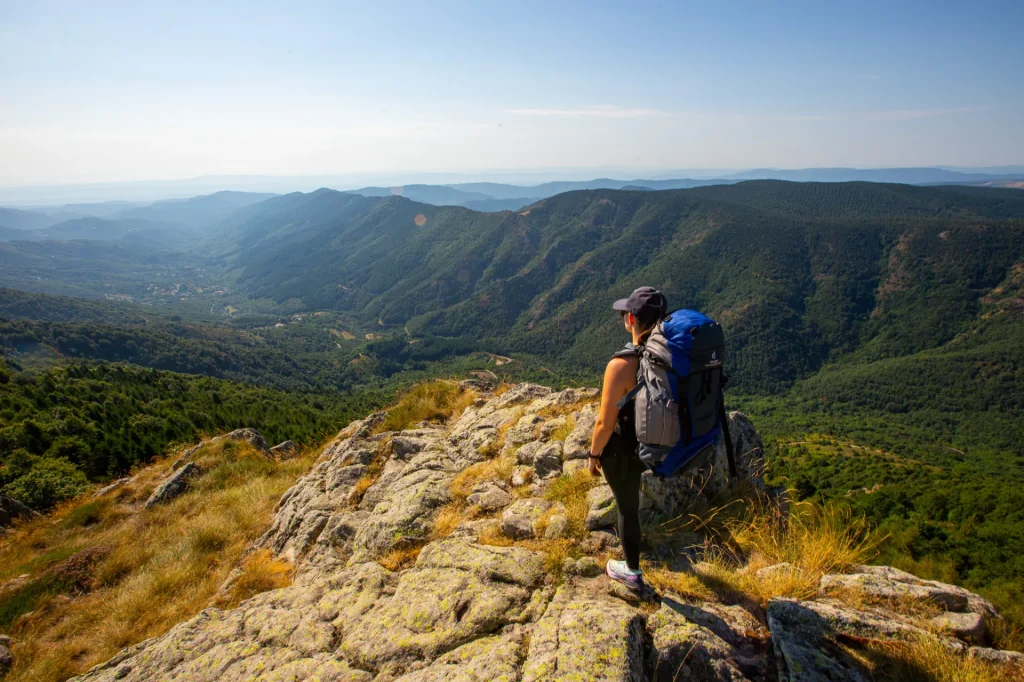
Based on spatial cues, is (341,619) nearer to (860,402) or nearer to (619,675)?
(619,675)

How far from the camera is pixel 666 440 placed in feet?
11.8

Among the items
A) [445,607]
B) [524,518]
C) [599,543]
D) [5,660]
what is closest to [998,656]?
[599,543]

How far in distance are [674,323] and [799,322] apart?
215m

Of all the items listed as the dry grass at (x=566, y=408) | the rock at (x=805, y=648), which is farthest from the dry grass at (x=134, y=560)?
the rock at (x=805, y=648)

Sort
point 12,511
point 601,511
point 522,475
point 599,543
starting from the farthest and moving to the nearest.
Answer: point 12,511 → point 522,475 → point 601,511 → point 599,543

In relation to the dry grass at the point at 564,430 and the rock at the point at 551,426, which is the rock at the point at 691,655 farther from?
the rock at the point at 551,426

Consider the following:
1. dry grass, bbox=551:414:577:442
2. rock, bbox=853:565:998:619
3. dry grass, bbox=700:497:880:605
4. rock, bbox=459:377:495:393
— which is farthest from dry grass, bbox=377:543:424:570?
rock, bbox=459:377:495:393

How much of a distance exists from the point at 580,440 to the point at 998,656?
4.61m

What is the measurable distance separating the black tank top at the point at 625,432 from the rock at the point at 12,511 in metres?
15.8

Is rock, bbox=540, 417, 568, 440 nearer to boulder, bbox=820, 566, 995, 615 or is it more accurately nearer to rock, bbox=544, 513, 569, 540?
rock, bbox=544, 513, 569, 540

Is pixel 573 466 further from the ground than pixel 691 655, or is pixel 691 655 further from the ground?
pixel 691 655

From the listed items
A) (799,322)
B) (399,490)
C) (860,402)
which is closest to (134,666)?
(399,490)

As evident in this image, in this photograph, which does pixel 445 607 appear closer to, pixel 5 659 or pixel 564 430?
pixel 564 430

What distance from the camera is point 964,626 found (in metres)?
3.56
